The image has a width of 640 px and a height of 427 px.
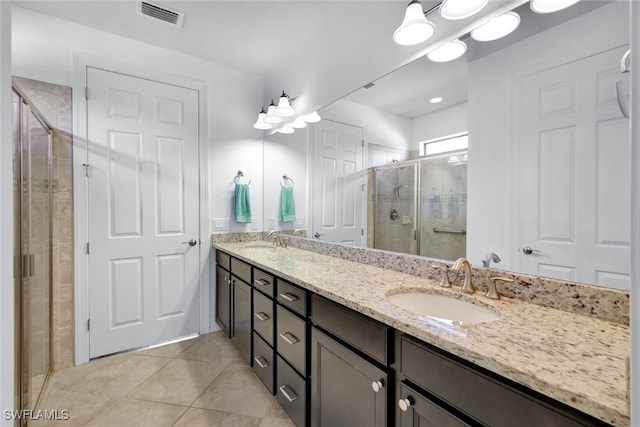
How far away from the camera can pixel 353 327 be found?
111 centimetres

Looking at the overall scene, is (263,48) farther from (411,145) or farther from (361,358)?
(361,358)

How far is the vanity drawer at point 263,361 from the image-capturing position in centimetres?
174

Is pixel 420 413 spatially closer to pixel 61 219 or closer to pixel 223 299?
pixel 223 299

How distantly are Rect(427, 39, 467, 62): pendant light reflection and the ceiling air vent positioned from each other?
1.83 meters

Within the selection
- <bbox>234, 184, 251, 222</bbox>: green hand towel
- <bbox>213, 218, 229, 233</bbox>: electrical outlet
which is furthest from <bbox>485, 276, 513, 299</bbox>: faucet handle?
<bbox>213, 218, 229, 233</bbox>: electrical outlet

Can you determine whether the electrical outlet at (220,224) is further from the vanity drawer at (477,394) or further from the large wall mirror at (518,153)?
the vanity drawer at (477,394)

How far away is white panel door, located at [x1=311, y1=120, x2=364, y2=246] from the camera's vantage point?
1.96m

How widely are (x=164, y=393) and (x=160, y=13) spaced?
2617mm

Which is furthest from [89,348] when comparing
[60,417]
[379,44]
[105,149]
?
[379,44]

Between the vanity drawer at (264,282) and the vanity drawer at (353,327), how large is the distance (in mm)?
426

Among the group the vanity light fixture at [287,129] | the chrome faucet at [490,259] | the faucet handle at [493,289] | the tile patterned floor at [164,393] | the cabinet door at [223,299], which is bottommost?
the tile patterned floor at [164,393]

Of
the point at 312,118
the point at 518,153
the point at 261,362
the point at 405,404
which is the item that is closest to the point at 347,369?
the point at 405,404

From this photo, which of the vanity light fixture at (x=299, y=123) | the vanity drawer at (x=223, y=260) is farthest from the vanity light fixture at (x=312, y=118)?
the vanity drawer at (x=223, y=260)

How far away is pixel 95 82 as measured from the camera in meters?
2.28
